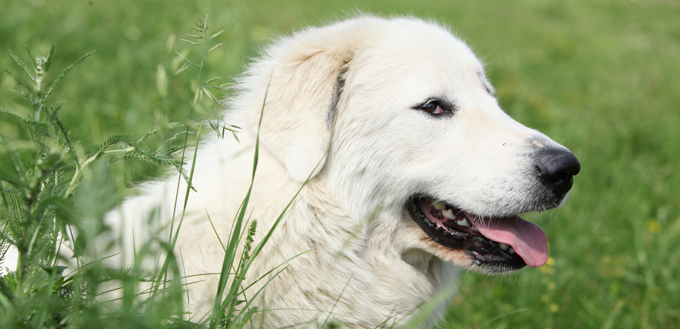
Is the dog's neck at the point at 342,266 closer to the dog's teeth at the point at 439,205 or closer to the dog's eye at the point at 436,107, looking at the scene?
the dog's teeth at the point at 439,205

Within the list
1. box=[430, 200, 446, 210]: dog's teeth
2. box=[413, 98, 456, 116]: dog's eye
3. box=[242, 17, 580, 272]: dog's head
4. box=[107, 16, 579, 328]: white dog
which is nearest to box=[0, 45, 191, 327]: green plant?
box=[107, 16, 579, 328]: white dog

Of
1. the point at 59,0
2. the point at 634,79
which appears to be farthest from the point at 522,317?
the point at 634,79

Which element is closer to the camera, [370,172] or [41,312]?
[41,312]

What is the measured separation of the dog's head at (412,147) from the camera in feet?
6.93

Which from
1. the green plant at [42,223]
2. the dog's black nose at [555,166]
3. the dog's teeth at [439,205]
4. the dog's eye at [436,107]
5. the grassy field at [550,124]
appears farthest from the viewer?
the grassy field at [550,124]

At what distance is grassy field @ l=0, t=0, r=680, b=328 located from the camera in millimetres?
3172

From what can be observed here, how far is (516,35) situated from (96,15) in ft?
36.4

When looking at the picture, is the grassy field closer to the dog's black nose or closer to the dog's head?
the dog's head

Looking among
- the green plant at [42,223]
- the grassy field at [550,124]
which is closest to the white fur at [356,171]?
the grassy field at [550,124]

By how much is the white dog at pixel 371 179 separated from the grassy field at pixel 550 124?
41 centimetres

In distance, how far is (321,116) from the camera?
216 centimetres

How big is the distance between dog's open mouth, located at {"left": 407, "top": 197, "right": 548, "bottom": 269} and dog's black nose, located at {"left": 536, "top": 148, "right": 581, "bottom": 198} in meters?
0.31

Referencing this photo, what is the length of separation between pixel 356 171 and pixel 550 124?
4.69 m

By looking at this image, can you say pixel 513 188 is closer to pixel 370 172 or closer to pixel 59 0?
pixel 370 172
